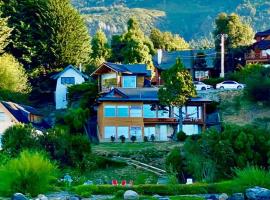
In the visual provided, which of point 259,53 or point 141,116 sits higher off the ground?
point 259,53

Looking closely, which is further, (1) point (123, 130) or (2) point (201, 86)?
(2) point (201, 86)

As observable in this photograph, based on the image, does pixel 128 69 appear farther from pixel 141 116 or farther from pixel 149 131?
pixel 149 131

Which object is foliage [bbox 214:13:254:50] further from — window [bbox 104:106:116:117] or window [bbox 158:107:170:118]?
window [bbox 104:106:116:117]

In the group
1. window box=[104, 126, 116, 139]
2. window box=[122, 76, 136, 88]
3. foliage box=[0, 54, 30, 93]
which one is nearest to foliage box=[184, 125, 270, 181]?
window box=[104, 126, 116, 139]

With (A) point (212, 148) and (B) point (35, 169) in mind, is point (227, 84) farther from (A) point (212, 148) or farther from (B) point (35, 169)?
(B) point (35, 169)

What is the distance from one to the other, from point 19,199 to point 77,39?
5325cm

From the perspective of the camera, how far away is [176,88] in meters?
54.1

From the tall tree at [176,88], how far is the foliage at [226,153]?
21182mm

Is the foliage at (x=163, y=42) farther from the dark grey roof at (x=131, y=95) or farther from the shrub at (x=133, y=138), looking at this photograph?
the shrub at (x=133, y=138)

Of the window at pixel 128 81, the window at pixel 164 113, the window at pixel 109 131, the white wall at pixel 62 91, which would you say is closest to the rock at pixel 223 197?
the window at pixel 109 131

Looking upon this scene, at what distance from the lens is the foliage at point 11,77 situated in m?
64.0

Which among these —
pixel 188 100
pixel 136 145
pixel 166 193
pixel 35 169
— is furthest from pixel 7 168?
pixel 188 100

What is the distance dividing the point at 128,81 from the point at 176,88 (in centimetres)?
970

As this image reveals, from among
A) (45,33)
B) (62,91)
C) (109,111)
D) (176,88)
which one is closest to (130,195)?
(176,88)
